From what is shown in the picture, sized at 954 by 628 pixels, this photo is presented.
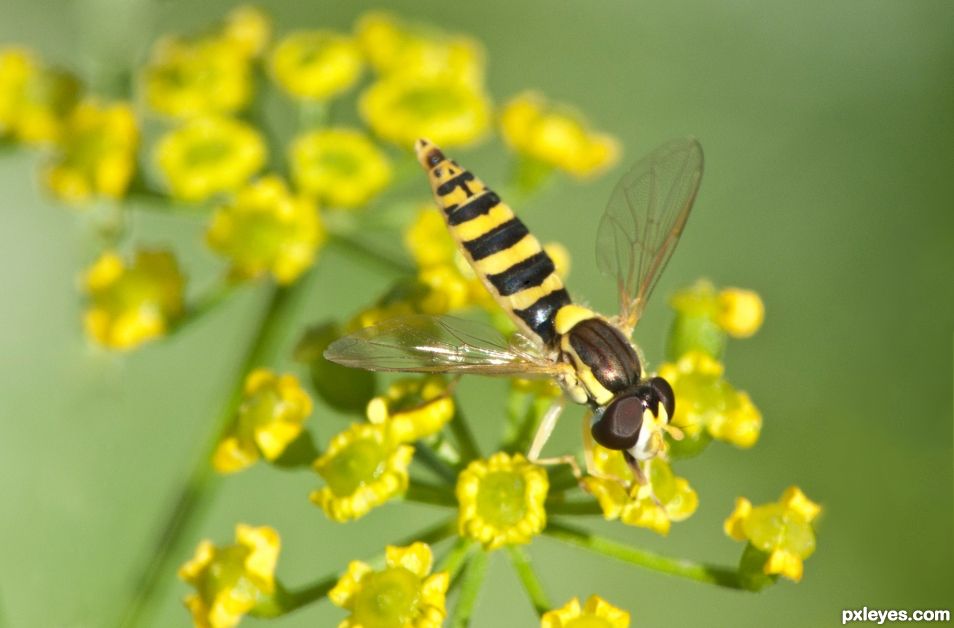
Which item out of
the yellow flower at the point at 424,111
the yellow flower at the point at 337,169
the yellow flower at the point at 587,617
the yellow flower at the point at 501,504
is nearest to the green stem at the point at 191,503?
the yellow flower at the point at 337,169

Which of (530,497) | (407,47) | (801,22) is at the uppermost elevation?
(801,22)

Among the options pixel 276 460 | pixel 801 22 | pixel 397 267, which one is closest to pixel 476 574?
pixel 276 460

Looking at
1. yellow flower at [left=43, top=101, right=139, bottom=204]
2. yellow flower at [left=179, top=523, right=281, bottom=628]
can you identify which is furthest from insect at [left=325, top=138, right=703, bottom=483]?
yellow flower at [left=43, top=101, right=139, bottom=204]

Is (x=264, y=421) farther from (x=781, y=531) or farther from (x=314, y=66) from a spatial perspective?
(x=314, y=66)

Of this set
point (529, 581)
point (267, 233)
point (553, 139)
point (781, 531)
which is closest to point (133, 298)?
point (267, 233)

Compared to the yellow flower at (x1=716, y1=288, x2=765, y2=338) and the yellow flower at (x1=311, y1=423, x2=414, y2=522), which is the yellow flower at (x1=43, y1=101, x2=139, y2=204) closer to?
the yellow flower at (x1=311, y1=423, x2=414, y2=522)

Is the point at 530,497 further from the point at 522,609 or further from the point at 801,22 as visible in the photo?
the point at 801,22
